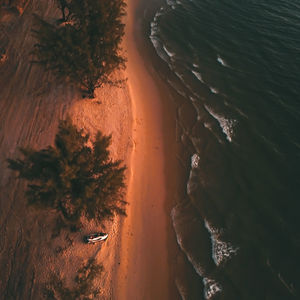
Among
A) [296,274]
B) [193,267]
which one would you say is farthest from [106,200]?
[296,274]

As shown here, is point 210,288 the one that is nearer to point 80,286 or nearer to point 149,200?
point 149,200

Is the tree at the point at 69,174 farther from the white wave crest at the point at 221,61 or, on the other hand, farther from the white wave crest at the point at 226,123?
the white wave crest at the point at 221,61

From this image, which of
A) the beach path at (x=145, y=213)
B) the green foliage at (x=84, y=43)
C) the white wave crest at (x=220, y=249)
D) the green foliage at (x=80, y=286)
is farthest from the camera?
the green foliage at (x=84, y=43)

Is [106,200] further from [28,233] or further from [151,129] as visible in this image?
[151,129]

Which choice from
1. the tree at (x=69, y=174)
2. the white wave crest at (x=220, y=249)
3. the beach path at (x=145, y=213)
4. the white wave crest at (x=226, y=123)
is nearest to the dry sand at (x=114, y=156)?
the beach path at (x=145, y=213)

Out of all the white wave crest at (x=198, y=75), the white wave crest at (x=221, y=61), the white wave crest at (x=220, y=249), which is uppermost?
the white wave crest at (x=221, y=61)

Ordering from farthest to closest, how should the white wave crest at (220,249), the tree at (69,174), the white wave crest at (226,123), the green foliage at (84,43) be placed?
1. the white wave crest at (226,123)
2. the green foliage at (84,43)
3. the white wave crest at (220,249)
4. the tree at (69,174)
